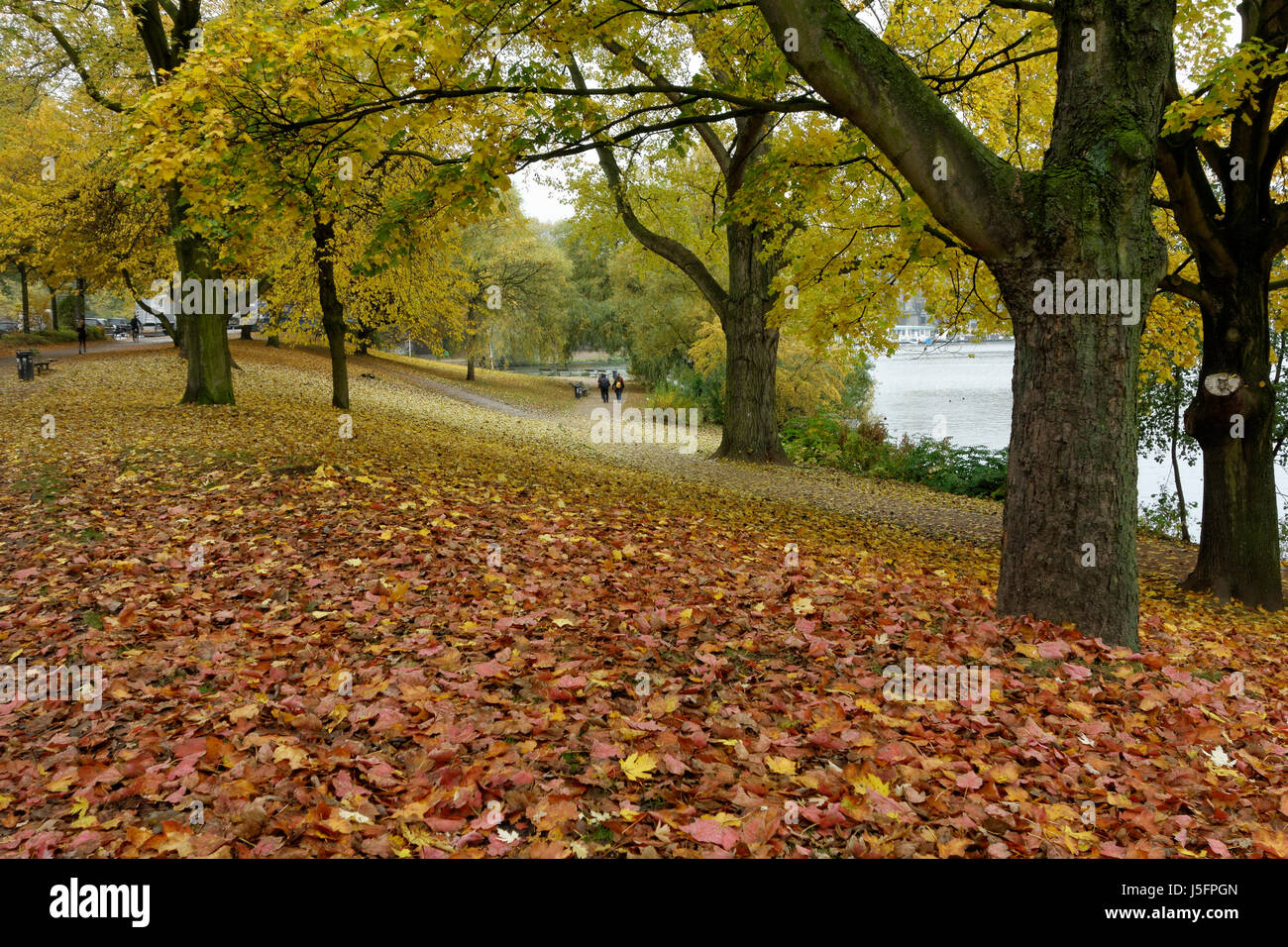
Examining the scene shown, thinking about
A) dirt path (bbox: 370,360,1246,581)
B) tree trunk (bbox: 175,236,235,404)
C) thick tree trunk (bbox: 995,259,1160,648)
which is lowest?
dirt path (bbox: 370,360,1246,581)

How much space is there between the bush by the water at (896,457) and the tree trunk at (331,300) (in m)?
11.7

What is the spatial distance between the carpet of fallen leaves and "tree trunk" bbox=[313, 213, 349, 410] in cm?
898

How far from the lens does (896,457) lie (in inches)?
825

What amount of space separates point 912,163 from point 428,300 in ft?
62.5

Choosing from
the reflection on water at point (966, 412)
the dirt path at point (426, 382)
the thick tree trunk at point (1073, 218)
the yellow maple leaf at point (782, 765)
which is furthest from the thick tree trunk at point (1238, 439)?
the dirt path at point (426, 382)

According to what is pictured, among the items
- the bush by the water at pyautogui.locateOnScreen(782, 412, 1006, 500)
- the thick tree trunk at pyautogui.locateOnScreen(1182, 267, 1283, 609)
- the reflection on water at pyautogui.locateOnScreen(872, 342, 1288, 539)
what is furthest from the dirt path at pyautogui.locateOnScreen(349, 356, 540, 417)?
the thick tree trunk at pyautogui.locateOnScreen(1182, 267, 1283, 609)

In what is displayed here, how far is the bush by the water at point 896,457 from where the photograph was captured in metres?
18.7

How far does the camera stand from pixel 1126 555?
5.17 metres

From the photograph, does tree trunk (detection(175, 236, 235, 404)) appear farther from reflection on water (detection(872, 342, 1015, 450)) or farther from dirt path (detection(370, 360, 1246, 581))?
reflection on water (detection(872, 342, 1015, 450))

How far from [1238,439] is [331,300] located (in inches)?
655

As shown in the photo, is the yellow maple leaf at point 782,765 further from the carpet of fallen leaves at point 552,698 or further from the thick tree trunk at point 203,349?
the thick tree trunk at point 203,349

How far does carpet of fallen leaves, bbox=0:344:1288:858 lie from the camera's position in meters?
2.97

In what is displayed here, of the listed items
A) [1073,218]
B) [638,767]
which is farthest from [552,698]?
[1073,218]

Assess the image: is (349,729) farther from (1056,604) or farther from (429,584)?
(1056,604)
